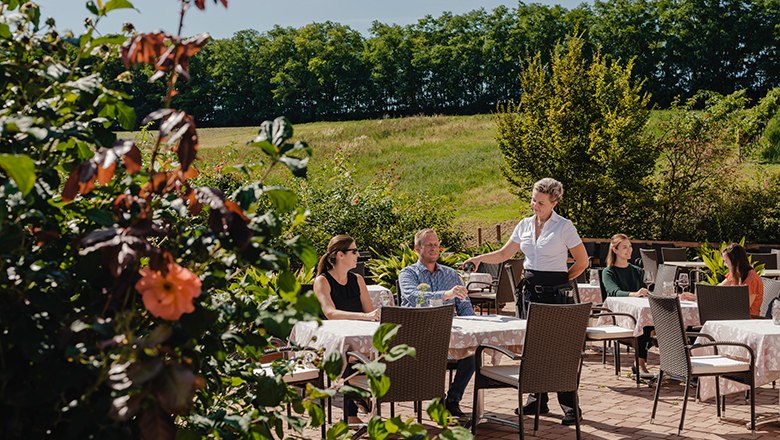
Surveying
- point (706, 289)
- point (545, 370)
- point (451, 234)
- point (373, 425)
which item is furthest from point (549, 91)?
point (373, 425)

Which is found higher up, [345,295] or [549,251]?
[549,251]

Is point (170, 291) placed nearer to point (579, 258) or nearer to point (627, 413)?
point (579, 258)

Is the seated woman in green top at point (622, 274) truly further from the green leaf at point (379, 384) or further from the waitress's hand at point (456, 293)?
the green leaf at point (379, 384)

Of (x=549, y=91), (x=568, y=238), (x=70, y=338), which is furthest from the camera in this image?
(x=549, y=91)

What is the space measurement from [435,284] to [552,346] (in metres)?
1.42

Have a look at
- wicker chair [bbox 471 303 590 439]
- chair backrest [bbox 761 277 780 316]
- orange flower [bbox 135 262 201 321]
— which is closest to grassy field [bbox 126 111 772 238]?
chair backrest [bbox 761 277 780 316]

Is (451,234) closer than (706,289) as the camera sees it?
No

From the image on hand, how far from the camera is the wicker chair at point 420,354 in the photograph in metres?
5.02

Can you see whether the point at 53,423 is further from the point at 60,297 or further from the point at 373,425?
the point at 373,425

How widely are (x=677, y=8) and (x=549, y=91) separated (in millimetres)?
40961

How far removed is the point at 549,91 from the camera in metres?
21.3

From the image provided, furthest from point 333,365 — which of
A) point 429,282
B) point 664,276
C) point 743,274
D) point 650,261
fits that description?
point 650,261

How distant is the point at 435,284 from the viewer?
6.60 m

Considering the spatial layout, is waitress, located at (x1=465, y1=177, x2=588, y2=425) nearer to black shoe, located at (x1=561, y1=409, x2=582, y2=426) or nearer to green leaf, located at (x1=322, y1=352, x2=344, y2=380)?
black shoe, located at (x1=561, y1=409, x2=582, y2=426)
